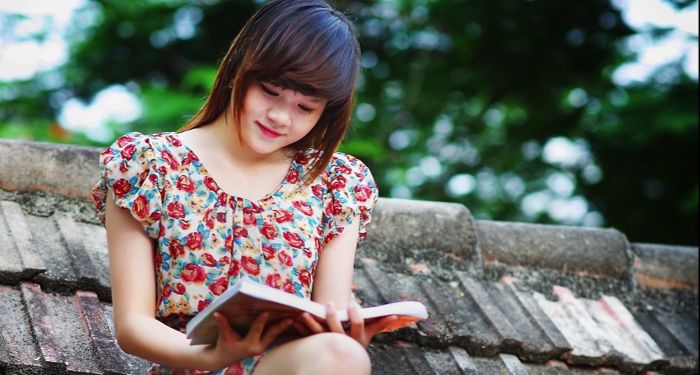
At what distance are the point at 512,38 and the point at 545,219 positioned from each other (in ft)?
5.99

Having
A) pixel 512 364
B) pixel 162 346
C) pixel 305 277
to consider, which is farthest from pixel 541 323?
pixel 162 346

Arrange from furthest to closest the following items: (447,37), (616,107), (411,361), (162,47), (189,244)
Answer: (162,47) → (447,37) → (616,107) → (411,361) → (189,244)

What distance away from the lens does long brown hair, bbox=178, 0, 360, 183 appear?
1861 mm

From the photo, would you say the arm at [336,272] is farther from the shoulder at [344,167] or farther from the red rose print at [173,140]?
the red rose print at [173,140]

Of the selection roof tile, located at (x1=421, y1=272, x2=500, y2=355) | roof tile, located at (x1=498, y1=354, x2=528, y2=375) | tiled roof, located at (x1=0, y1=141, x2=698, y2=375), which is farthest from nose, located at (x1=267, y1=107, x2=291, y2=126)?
roof tile, located at (x1=498, y1=354, x2=528, y2=375)

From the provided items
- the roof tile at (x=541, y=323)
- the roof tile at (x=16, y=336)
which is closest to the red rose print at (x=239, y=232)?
the roof tile at (x=16, y=336)

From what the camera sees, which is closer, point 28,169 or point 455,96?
point 28,169

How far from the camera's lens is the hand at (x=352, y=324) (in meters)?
1.59

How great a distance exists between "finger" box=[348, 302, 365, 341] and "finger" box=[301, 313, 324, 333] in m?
0.05

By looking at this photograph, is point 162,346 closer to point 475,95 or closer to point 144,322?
point 144,322

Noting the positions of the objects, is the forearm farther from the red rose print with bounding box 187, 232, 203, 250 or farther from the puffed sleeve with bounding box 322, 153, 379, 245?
the puffed sleeve with bounding box 322, 153, 379, 245

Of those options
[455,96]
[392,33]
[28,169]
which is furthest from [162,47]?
[28,169]

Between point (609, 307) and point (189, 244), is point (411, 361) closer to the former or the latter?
point (189, 244)

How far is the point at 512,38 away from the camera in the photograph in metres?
5.32
